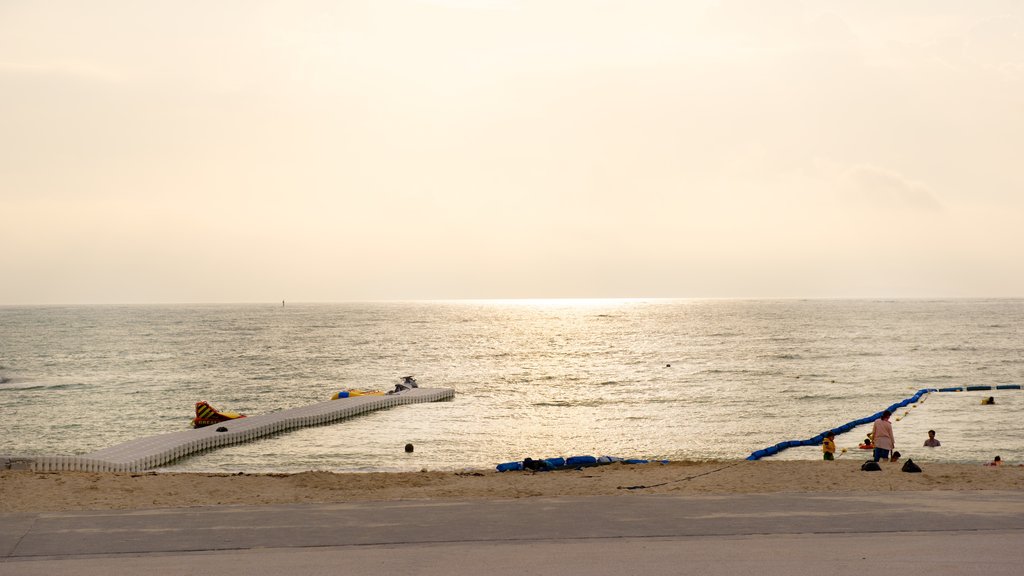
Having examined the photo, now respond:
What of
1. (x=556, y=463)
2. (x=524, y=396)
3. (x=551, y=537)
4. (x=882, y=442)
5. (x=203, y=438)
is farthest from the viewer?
(x=524, y=396)

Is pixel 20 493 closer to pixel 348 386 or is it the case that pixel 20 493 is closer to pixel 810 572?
pixel 810 572

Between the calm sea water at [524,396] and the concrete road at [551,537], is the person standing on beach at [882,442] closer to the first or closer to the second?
the calm sea water at [524,396]

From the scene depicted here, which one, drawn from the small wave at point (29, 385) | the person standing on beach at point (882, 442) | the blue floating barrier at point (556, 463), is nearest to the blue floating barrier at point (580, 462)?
the blue floating barrier at point (556, 463)

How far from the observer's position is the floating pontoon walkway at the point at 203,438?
28922 millimetres

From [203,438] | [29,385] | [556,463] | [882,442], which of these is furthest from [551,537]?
[29,385]

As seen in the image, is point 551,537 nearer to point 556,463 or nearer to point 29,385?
point 556,463

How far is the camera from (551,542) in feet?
42.3

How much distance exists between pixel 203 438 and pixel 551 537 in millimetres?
28782

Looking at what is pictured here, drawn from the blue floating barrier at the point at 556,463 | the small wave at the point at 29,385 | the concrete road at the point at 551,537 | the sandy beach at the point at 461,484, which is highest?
the concrete road at the point at 551,537

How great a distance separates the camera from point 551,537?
13.2 metres

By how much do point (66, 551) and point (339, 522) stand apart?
404 cm

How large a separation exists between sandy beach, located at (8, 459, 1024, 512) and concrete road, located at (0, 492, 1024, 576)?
176 cm

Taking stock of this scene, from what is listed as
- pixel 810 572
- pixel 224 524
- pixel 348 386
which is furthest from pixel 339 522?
pixel 348 386

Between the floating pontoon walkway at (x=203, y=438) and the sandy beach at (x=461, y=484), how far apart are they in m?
8.13
